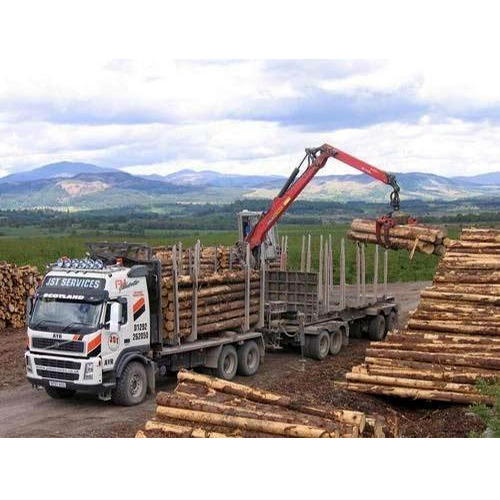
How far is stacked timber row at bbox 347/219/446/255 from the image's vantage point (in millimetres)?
20734

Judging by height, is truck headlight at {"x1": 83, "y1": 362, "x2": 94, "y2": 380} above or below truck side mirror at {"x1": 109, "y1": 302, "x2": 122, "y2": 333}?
below

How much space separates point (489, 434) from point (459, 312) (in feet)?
19.7

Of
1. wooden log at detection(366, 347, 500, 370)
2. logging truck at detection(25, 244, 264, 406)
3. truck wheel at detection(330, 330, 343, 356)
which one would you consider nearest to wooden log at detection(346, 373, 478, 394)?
wooden log at detection(366, 347, 500, 370)

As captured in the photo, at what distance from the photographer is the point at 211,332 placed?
67.0 feet

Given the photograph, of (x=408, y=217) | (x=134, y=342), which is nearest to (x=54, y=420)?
(x=134, y=342)

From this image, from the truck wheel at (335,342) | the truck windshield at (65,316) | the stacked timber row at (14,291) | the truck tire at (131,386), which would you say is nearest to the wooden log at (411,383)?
the truck tire at (131,386)

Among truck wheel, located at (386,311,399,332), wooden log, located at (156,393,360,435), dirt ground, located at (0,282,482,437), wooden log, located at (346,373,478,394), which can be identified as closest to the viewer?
wooden log, located at (156,393,360,435)

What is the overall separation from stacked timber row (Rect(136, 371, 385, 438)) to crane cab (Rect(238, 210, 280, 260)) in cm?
1226

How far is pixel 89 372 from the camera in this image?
16.5 m

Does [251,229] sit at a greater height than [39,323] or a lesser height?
greater

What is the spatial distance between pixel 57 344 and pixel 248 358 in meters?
5.85

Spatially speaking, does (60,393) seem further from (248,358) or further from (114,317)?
(248,358)

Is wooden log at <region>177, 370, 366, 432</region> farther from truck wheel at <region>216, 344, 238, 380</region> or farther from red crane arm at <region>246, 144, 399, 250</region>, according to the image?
red crane arm at <region>246, 144, 399, 250</region>

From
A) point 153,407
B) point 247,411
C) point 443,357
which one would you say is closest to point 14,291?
point 153,407
